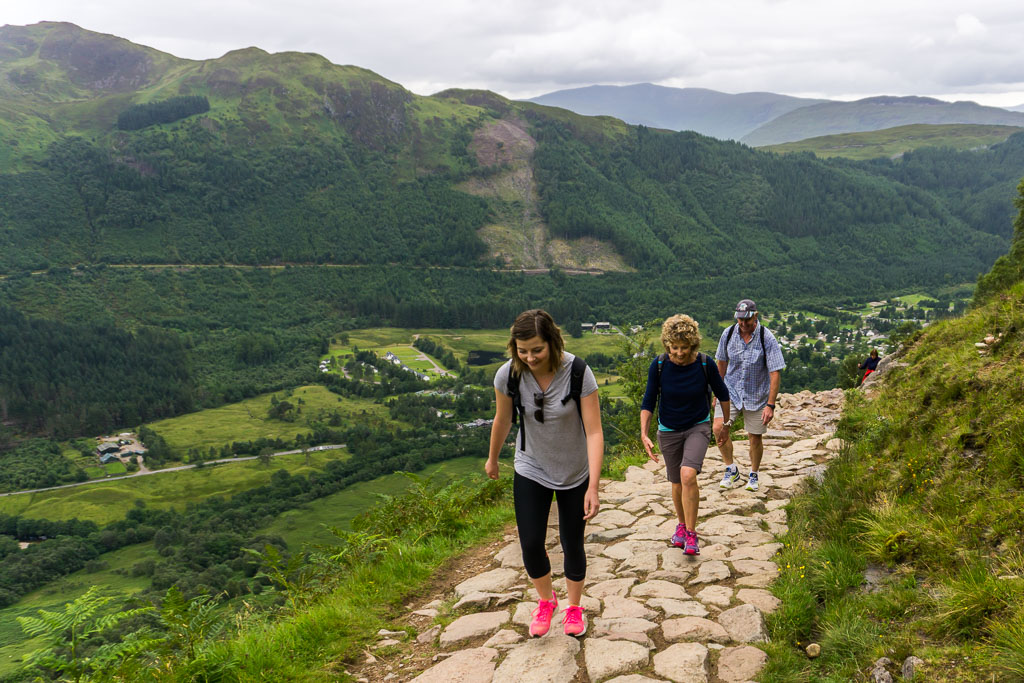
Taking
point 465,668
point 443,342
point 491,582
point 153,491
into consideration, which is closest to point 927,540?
point 465,668

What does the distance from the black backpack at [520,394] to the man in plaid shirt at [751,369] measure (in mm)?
3262

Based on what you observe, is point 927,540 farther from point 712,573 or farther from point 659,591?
point 659,591

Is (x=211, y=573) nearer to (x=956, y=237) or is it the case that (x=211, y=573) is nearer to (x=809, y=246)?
(x=809, y=246)

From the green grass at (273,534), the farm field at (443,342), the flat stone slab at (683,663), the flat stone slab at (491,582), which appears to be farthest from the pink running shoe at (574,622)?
the farm field at (443,342)

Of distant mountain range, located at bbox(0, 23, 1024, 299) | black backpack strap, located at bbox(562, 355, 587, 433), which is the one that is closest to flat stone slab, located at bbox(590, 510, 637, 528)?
black backpack strap, located at bbox(562, 355, 587, 433)

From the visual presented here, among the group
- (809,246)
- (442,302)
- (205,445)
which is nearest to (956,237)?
(809,246)

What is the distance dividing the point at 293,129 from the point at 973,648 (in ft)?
640

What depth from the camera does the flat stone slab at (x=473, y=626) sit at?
4664 millimetres

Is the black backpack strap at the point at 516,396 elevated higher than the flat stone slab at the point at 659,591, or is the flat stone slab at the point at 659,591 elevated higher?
the black backpack strap at the point at 516,396

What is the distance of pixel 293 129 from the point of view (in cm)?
17338

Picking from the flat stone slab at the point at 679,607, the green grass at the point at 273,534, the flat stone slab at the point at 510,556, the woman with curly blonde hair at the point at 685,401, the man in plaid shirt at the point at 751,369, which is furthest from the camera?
the green grass at the point at 273,534

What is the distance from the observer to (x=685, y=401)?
17.7 ft

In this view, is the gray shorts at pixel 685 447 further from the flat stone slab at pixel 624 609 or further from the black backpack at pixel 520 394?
the black backpack at pixel 520 394

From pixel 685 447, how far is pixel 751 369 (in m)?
2.01
